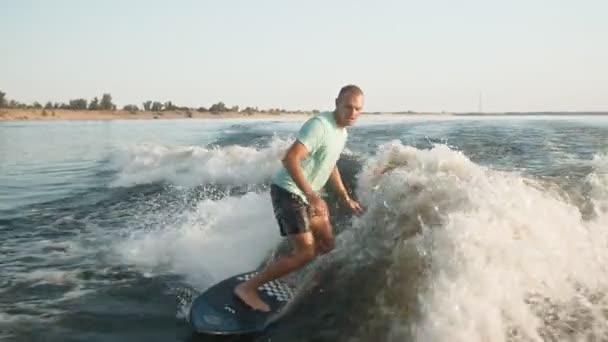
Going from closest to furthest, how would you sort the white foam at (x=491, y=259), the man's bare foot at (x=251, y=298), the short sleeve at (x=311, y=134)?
the white foam at (x=491, y=259) < the short sleeve at (x=311, y=134) < the man's bare foot at (x=251, y=298)

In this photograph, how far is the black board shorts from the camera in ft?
17.7

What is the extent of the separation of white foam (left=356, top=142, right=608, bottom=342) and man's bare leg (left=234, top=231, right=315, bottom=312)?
1042 millimetres

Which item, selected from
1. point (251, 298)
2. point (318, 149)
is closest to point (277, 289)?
point (251, 298)

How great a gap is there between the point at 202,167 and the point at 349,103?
13.3m

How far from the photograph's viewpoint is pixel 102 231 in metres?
9.96

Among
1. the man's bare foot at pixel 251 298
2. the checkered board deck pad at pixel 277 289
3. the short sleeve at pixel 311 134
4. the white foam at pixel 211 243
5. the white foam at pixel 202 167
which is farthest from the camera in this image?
the white foam at pixel 202 167

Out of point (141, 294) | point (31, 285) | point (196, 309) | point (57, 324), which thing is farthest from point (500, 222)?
point (31, 285)

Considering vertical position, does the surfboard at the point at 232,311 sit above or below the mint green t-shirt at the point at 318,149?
below

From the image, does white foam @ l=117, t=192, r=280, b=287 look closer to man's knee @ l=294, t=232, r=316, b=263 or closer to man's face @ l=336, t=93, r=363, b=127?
man's knee @ l=294, t=232, r=316, b=263

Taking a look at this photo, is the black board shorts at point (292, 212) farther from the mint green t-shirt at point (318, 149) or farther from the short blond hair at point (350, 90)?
the short blond hair at point (350, 90)

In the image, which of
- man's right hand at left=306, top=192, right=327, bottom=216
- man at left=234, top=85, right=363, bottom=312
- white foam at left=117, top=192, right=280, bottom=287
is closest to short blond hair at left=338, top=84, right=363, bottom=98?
man at left=234, top=85, right=363, bottom=312

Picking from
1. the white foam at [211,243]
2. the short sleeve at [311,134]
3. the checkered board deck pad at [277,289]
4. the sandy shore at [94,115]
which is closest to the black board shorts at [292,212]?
the short sleeve at [311,134]

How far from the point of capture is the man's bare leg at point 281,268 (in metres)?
5.39

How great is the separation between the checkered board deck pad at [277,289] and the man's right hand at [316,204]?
1060 mm
